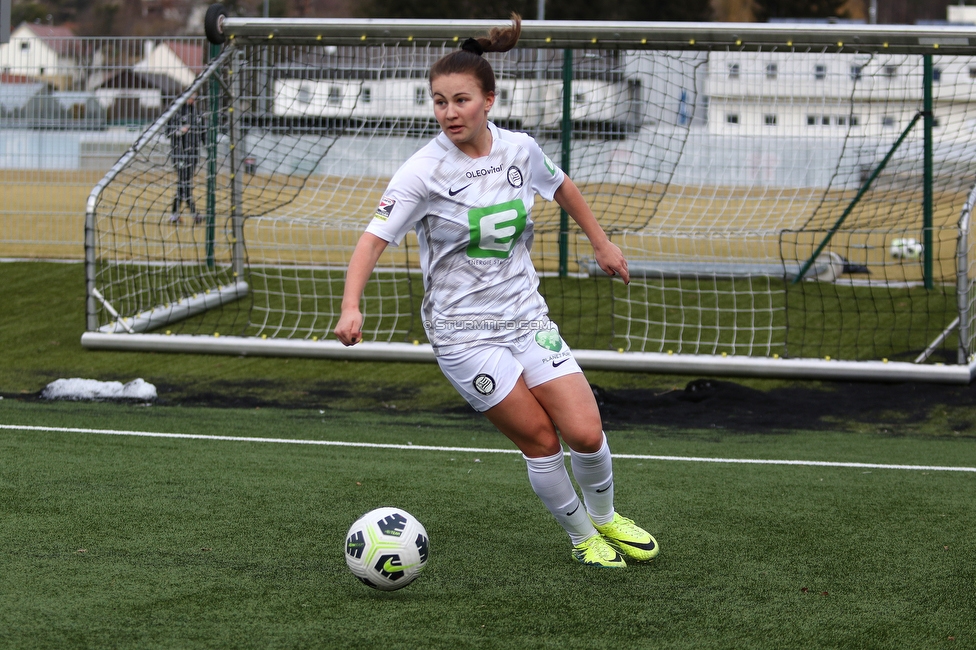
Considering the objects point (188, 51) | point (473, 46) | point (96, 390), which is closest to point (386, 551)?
point (473, 46)

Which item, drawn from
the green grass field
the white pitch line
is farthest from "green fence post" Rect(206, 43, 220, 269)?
the white pitch line

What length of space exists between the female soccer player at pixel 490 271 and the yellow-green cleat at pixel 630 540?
0.29 feet

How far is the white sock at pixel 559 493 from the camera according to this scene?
412 cm

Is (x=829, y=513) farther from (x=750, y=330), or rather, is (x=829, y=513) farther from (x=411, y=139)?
(x=411, y=139)

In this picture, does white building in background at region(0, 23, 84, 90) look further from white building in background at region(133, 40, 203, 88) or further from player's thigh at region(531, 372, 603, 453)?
player's thigh at region(531, 372, 603, 453)

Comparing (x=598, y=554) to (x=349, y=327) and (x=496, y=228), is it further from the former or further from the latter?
(x=349, y=327)

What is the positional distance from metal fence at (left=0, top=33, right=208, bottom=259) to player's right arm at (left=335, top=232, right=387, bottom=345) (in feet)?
26.6

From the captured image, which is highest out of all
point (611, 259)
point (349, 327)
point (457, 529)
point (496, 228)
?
point (496, 228)

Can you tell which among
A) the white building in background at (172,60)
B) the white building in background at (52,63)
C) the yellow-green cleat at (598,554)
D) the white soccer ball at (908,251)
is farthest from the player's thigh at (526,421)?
the white soccer ball at (908,251)

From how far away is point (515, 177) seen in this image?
402 cm

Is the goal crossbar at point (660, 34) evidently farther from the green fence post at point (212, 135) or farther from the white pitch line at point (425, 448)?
the white pitch line at point (425, 448)

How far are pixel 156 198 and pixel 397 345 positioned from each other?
3068mm

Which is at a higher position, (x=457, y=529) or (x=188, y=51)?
(x=188, y=51)

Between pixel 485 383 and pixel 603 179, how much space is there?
6909 mm
